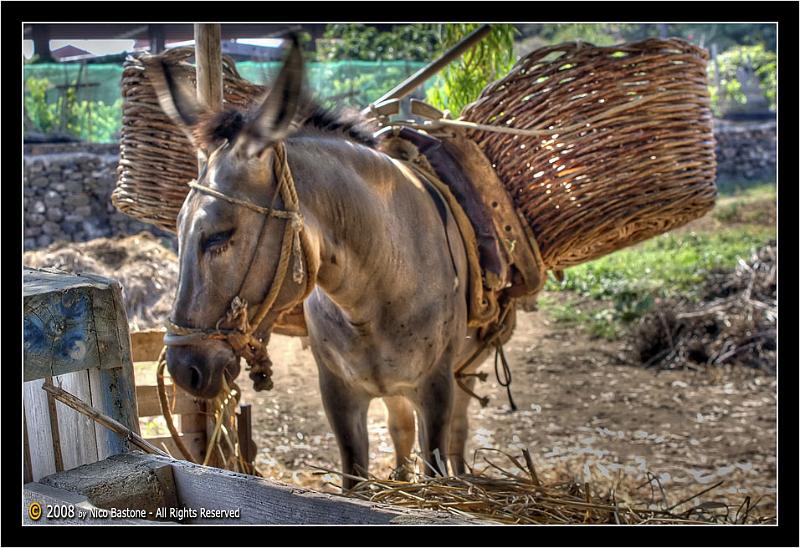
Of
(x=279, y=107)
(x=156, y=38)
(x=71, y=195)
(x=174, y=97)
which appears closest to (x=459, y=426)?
(x=174, y=97)

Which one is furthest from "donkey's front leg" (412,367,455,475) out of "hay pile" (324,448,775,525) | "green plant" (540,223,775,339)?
"green plant" (540,223,775,339)

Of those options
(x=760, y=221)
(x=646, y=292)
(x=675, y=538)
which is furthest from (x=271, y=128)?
(x=760, y=221)

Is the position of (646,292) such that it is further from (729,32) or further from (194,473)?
(729,32)

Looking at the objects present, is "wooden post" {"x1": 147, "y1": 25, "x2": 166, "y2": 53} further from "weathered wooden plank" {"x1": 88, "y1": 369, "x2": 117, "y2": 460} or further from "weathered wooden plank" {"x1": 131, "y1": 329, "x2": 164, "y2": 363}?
"weathered wooden plank" {"x1": 88, "y1": 369, "x2": 117, "y2": 460}

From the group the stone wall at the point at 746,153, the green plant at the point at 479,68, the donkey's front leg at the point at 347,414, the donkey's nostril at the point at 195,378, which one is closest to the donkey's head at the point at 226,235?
the donkey's nostril at the point at 195,378

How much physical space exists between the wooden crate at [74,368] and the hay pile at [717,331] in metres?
6.59

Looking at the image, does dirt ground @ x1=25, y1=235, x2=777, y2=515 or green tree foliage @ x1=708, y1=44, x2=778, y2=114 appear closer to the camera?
dirt ground @ x1=25, y1=235, x2=777, y2=515

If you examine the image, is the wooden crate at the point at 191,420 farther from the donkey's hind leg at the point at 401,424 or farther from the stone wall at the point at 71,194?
the stone wall at the point at 71,194

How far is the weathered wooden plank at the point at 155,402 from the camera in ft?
12.4

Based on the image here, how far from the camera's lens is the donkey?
8.06 ft

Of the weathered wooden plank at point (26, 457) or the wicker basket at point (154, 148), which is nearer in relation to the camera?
the weathered wooden plank at point (26, 457)

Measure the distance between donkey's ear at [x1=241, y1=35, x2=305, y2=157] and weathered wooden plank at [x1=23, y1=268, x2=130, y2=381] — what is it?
0.58 metres

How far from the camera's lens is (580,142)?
137 inches

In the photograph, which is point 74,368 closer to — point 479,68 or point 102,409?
point 102,409
